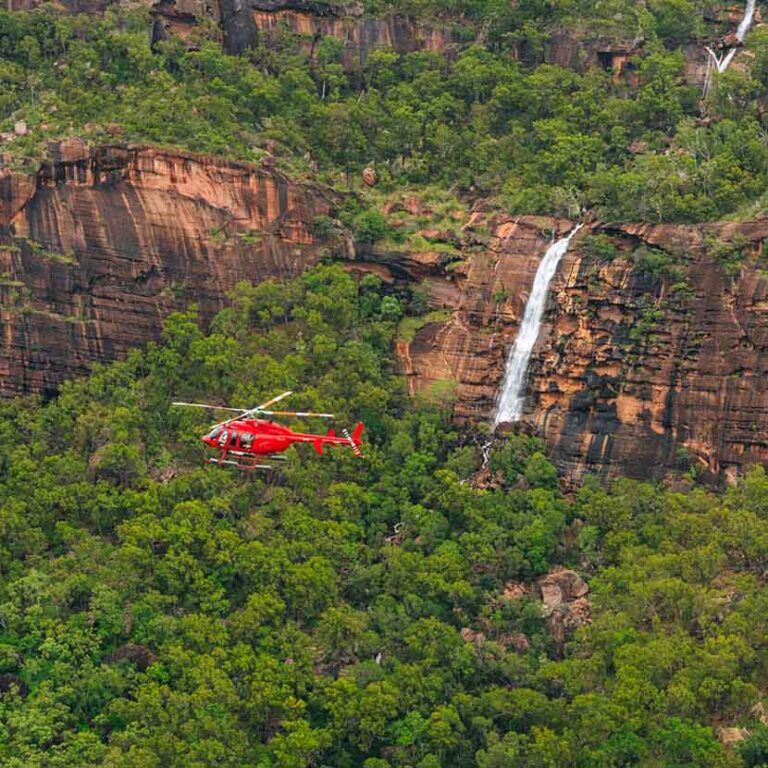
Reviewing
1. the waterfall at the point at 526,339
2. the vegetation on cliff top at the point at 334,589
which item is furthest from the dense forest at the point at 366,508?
the waterfall at the point at 526,339

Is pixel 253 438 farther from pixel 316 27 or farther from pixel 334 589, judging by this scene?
pixel 316 27

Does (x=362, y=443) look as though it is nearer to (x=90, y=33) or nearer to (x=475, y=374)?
(x=475, y=374)

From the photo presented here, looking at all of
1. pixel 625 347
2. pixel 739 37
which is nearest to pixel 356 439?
pixel 625 347

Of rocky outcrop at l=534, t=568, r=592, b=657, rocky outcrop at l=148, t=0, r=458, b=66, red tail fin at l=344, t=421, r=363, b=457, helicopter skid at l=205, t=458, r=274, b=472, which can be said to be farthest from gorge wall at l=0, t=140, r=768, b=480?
rocky outcrop at l=148, t=0, r=458, b=66

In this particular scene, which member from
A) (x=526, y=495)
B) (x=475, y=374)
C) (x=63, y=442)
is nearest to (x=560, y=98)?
(x=475, y=374)

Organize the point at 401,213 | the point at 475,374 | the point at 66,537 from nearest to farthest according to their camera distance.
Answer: the point at 66,537
the point at 475,374
the point at 401,213

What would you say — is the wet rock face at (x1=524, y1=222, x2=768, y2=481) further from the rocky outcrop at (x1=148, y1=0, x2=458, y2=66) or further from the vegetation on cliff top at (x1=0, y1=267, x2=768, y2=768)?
the rocky outcrop at (x1=148, y1=0, x2=458, y2=66)
